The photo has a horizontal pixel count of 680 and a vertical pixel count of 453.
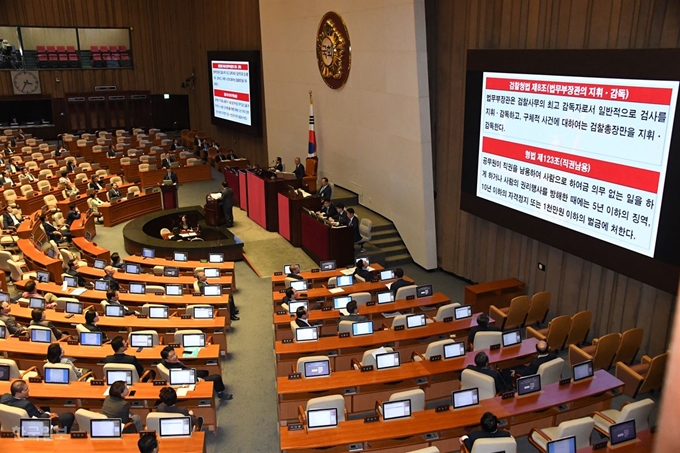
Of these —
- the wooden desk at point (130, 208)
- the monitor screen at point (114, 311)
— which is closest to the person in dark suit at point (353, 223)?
the monitor screen at point (114, 311)

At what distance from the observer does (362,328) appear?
8.66m

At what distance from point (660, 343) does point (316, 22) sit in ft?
40.2

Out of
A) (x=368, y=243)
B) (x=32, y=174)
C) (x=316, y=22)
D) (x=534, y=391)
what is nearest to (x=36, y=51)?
(x=32, y=174)

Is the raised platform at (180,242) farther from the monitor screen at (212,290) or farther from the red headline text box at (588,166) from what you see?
the red headline text box at (588,166)

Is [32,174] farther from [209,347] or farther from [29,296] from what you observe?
[209,347]

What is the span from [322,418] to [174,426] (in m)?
1.54

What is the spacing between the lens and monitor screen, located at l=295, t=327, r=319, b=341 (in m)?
8.45

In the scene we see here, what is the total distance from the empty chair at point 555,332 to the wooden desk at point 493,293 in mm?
1570

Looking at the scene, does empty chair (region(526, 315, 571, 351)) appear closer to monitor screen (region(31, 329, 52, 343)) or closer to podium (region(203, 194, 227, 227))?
monitor screen (region(31, 329, 52, 343))

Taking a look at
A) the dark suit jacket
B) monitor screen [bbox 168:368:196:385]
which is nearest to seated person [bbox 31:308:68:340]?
the dark suit jacket

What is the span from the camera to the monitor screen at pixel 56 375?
7301 mm

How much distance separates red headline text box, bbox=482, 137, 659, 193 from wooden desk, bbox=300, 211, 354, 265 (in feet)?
12.0

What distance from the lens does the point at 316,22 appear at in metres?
16.7

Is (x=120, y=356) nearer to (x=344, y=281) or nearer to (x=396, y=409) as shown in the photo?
(x=396, y=409)
